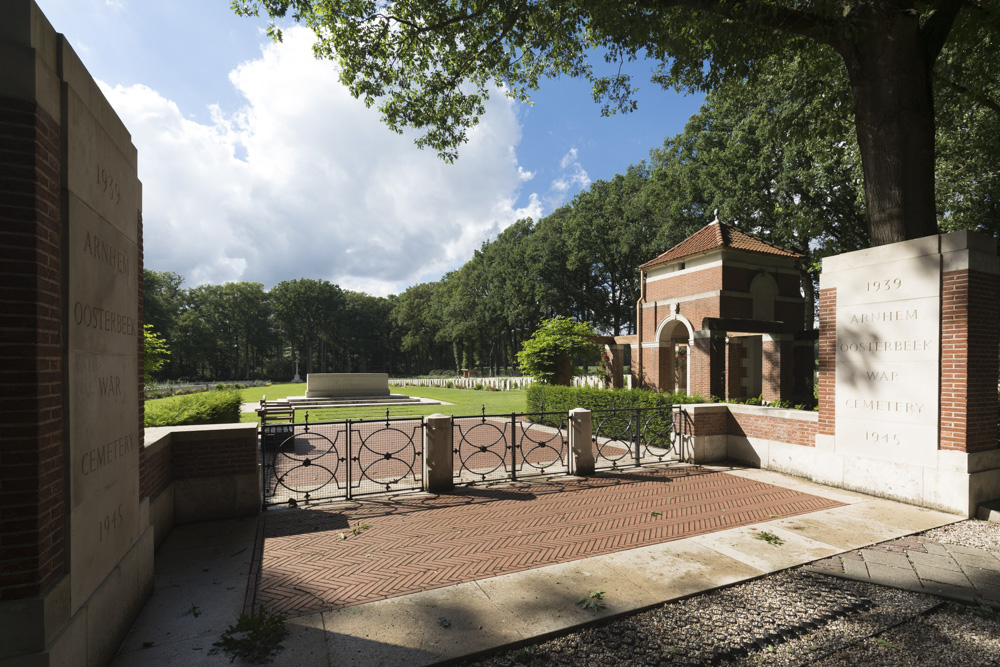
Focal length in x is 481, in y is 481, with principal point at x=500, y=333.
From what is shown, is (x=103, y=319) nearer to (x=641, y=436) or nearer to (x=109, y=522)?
(x=109, y=522)

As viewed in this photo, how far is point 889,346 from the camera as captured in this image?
309 inches

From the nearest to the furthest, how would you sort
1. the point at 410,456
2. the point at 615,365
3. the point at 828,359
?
the point at 828,359
the point at 410,456
the point at 615,365

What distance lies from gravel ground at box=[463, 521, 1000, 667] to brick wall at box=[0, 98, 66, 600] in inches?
116

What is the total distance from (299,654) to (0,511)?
210 cm

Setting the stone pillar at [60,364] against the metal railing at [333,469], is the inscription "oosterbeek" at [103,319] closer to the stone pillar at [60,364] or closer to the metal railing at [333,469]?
the stone pillar at [60,364]

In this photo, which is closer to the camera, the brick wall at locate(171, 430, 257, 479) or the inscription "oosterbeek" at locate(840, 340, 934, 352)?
the brick wall at locate(171, 430, 257, 479)

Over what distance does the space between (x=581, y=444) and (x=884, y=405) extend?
5.05 m

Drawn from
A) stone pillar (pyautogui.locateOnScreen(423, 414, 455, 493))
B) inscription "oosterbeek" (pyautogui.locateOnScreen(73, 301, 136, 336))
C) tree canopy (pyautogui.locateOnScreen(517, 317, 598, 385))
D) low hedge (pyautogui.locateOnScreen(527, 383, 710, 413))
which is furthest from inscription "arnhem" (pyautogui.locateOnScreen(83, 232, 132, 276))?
tree canopy (pyautogui.locateOnScreen(517, 317, 598, 385))

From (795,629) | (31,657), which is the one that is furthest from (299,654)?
(795,629)

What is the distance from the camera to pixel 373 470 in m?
10.3

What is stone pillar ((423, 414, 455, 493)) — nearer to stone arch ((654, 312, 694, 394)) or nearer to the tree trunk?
the tree trunk

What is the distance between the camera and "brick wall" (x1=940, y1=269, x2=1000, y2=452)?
705cm

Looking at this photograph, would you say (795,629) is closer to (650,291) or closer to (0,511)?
(0,511)

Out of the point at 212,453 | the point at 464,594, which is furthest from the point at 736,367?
the point at 212,453
